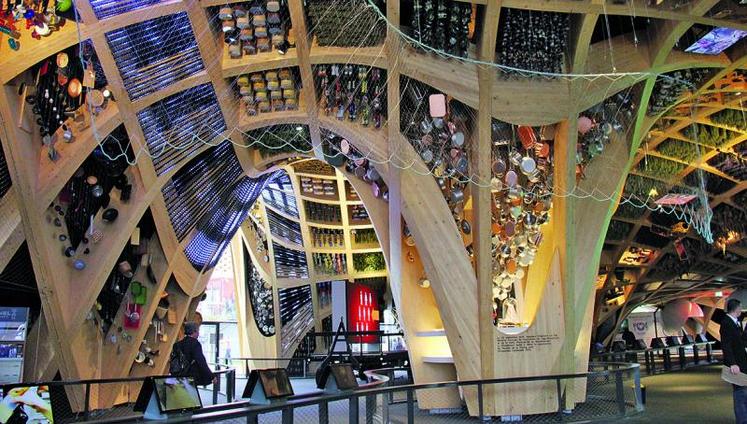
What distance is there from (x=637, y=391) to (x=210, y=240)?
1011 centimetres

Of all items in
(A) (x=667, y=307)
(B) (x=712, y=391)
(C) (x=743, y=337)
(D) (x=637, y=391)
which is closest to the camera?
(C) (x=743, y=337)

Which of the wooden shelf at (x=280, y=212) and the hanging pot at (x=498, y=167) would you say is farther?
the wooden shelf at (x=280, y=212)

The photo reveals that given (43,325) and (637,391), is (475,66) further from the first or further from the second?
(43,325)

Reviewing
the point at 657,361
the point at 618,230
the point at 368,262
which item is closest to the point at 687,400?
the point at 657,361

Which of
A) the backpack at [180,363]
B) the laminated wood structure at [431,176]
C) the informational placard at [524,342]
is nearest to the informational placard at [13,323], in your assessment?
the laminated wood structure at [431,176]

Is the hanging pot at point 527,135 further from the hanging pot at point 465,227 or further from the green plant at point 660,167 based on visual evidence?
the green plant at point 660,167

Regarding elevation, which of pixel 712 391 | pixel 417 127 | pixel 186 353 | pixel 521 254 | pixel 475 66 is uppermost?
pixel 475 66

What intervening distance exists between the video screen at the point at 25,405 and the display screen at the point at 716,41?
1124 cm

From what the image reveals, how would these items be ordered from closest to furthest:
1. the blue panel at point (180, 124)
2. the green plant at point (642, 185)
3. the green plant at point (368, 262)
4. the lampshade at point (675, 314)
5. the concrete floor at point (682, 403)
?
the concrete floor at point (682, 403) → the blue panel at point (180, 124) → the green plant at point (642, 185) → the green plant at point (368, 262) → the lampshade at point (675, 314)

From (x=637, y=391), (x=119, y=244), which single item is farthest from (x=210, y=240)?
(x=637, y=391)

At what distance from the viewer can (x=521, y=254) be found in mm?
11320

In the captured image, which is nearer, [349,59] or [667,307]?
[349,59]

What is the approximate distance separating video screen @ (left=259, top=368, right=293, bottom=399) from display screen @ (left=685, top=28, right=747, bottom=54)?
918 cm

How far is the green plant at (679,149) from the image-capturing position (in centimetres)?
1741
